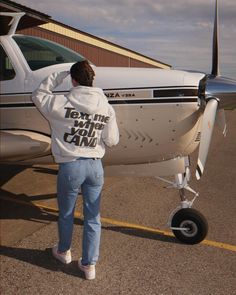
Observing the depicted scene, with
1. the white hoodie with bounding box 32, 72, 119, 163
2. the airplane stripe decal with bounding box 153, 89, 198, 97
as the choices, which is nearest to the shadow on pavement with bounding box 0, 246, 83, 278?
the white hoodie with bounding box 32, 72, 119, 163

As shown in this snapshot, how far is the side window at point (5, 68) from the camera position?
14.0 ft

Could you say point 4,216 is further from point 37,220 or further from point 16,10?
point 16,10

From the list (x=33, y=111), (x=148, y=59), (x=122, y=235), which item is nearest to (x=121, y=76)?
(x=33, y=111)

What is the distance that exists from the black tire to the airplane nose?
125 cm

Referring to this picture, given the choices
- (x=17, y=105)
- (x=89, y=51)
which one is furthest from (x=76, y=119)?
(x=89, y=51)

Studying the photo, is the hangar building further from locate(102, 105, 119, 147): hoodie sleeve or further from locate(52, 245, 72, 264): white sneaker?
locate(52, 245, 72, 264): white sneaker

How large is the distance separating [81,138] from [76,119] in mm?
165

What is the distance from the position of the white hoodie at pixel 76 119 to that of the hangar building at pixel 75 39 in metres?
2.35

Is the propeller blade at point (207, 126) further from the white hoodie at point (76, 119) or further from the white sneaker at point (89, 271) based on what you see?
the white sneaker at point (89, 271)

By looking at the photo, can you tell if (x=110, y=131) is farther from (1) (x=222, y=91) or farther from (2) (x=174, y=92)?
(1) (x=222, y=91)

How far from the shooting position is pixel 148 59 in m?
41.1

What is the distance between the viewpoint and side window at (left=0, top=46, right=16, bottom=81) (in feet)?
14.0

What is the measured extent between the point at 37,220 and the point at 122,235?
→ 3.84 feet

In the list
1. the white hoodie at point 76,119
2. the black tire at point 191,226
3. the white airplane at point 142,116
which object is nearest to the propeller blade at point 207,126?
the white airplane at point 142,116
